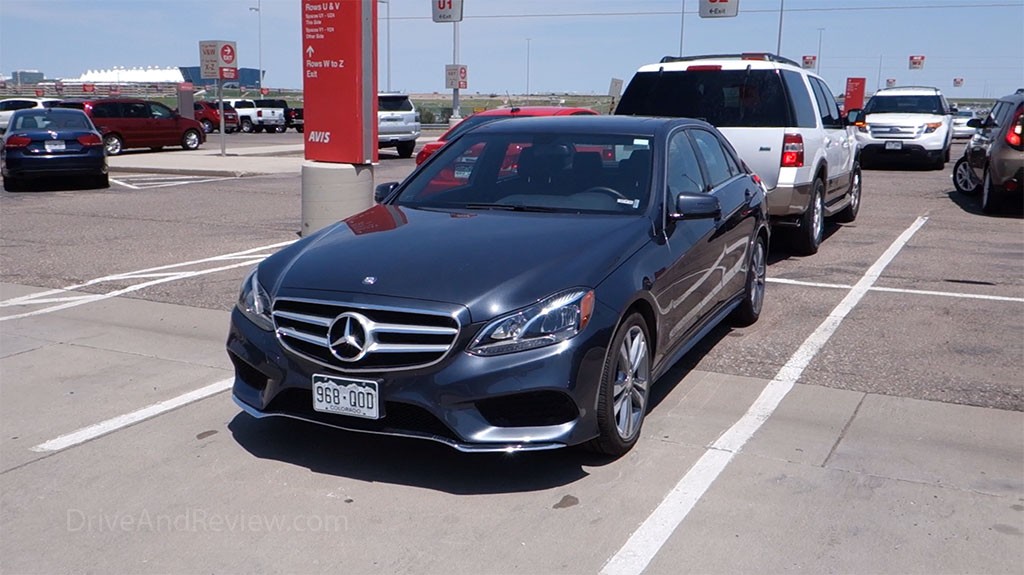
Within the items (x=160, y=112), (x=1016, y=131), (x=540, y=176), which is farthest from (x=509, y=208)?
(x=160, y=112)

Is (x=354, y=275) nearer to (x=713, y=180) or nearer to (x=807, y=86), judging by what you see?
(x=713, y=180)

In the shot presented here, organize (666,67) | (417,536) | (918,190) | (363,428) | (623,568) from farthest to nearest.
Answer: (918,190)
(666,67)
(363,428)
(417,536)
(623,568)

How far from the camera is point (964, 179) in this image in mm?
16922

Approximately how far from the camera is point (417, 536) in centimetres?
404

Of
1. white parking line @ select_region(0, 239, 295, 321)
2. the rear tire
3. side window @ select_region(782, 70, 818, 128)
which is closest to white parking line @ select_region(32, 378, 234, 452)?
white parking line @ select_region(0, 239, 295, 321)

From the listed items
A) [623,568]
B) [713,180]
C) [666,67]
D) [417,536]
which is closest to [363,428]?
[417,536]

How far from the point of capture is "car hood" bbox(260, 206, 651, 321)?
4.46 m

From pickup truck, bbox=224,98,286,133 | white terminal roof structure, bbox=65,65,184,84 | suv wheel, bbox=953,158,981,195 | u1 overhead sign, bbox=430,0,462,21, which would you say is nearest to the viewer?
suv wheel, bbox=953,158,981,195

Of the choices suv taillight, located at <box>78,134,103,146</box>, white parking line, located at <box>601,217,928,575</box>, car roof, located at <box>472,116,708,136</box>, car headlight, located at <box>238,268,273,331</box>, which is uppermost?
car roof, located at <box>472,116,708,136</box>

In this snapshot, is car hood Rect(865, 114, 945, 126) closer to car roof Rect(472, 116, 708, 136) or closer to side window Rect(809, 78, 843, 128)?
side window Rect(809, 78, 843, 128)

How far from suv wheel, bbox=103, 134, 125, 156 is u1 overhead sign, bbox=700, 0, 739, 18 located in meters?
18.8

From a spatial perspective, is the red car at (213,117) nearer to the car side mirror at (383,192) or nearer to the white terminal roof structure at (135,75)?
the car side mirror at (383,192)

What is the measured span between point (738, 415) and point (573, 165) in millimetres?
1704

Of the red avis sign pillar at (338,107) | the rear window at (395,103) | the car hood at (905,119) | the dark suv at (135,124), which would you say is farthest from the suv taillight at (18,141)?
the car hood at (905,119)
